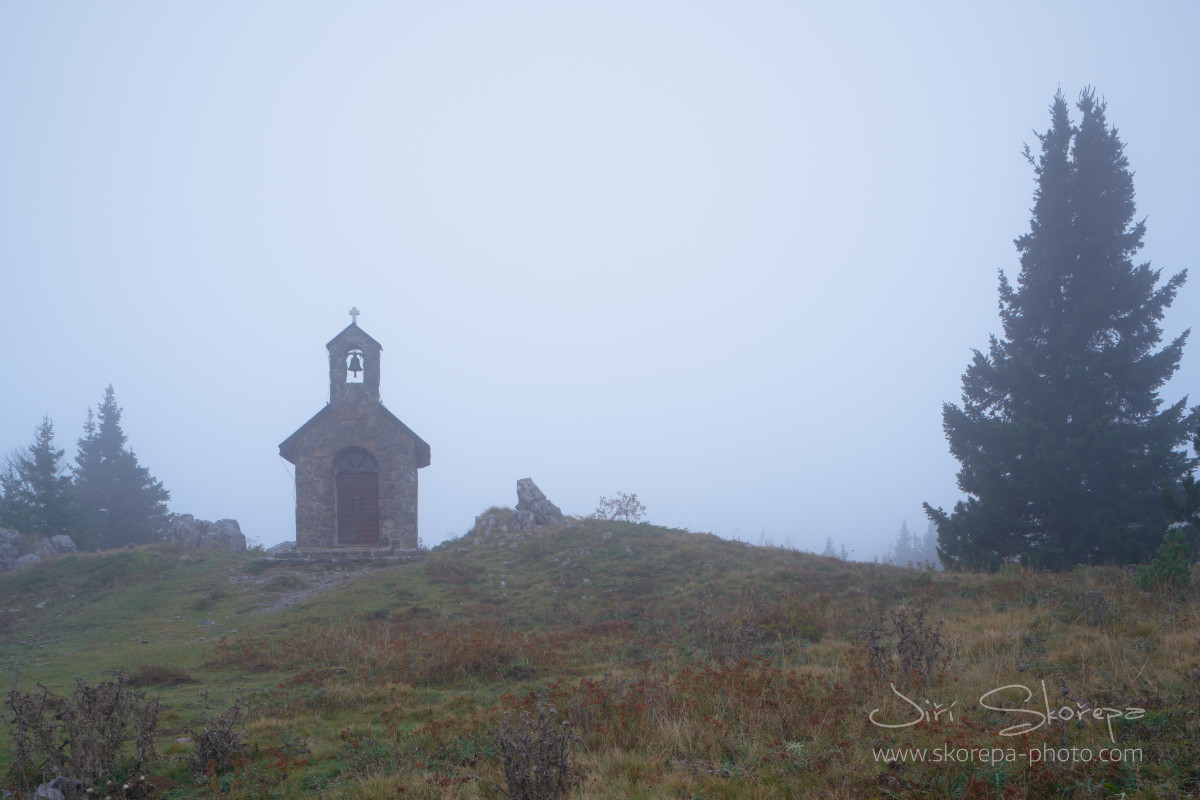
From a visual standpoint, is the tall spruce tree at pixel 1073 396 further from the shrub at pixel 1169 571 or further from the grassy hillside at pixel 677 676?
the shrub at pixel 1169 571

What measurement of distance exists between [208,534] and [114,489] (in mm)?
20177

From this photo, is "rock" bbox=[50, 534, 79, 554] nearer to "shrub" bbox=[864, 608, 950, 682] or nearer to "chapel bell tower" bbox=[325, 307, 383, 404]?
"chapel bell tower" bbox=[325, 307, 383, 404]

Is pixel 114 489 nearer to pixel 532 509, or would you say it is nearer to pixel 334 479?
pixel 334 479

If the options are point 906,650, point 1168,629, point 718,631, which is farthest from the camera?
point 718,631

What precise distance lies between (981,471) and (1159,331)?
6506mm

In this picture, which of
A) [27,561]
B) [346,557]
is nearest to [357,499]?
[346,557]

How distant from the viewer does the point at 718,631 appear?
1051 cm

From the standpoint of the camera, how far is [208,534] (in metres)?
27.5

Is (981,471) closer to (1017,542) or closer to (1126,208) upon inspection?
(1017,542)

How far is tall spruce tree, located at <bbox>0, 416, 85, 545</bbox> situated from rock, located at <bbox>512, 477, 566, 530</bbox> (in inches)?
974

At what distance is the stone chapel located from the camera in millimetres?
25016

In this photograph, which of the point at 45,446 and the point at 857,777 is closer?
the point at 857,777

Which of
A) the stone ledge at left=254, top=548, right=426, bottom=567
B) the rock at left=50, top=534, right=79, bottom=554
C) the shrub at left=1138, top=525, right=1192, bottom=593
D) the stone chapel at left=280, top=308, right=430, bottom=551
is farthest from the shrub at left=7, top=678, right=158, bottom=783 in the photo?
the rock at left=50, top=534, right=79, bottom=554

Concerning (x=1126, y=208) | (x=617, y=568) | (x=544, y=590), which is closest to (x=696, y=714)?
(x=544, y=590)
